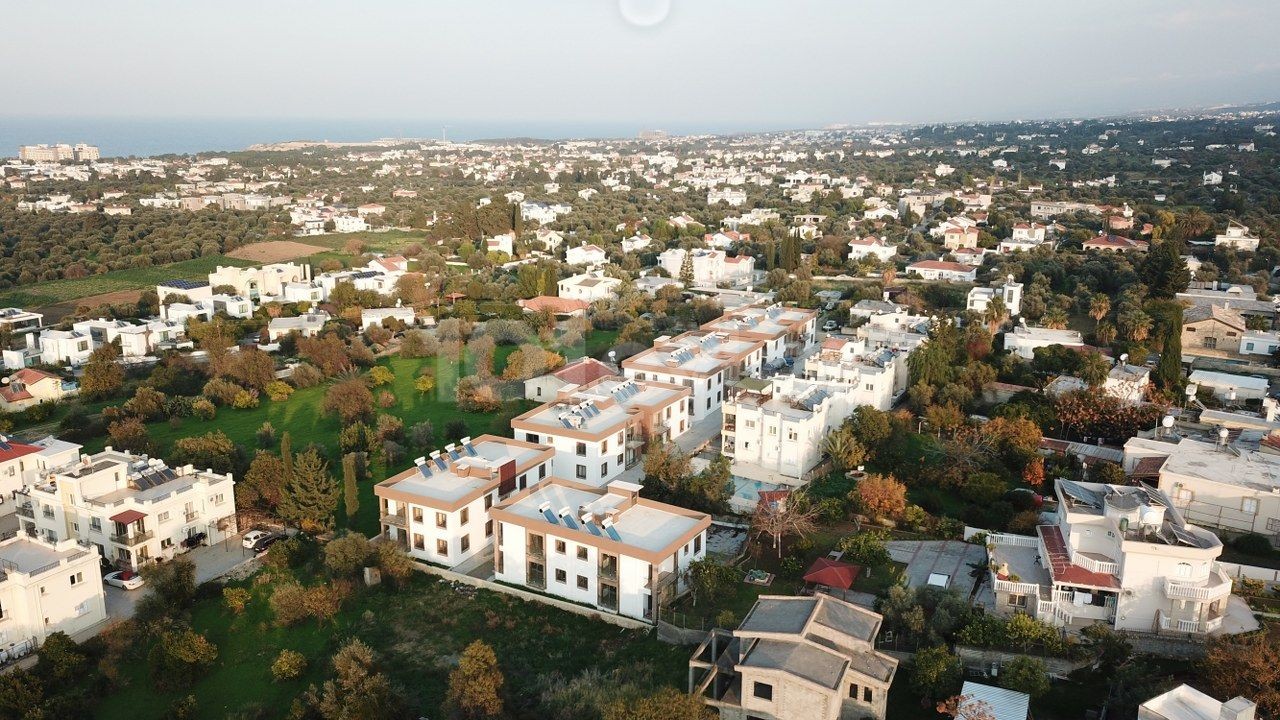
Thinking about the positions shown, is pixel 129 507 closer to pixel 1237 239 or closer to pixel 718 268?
pixel 718 268

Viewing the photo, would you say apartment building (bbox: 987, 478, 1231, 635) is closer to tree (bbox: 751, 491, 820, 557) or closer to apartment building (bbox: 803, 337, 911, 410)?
tree (bbox: 751, 491, 820, 557)

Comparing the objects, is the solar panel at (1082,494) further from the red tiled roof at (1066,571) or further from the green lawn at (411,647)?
the green lawn at (411,647)

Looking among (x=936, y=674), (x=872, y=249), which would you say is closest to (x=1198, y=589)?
(x=936, y=674)

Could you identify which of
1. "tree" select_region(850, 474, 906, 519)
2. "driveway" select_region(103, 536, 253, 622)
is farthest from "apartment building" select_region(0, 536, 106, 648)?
"tree" select_region(850, 474, 906, 519)

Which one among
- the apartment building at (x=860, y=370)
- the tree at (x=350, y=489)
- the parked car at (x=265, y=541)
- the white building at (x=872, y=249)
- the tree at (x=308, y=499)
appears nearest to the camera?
the parked car at (x=265, y=541)

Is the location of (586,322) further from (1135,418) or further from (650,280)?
(1135,418)

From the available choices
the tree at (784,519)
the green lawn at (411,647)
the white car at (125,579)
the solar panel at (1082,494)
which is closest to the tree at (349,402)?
the white car at (125,579)
